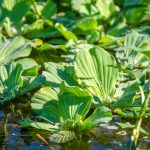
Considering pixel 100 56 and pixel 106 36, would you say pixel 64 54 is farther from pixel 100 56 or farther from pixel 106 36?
pixel 100 56

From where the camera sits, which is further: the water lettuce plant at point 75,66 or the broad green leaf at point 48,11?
the broad green leaf at point 48,11

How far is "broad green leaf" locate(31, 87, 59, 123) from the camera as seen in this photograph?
1.62 meters

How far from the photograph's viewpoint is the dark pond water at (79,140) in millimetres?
1518

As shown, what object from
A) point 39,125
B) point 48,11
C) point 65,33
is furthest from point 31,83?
point 48,11

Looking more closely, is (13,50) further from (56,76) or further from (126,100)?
(126,100)

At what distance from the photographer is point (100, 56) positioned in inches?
72.4

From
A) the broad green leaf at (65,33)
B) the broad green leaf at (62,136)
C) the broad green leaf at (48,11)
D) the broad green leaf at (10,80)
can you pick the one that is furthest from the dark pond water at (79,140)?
the broad green leaf at (48,11)

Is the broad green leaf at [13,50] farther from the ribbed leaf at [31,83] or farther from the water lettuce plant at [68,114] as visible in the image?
the water lettuce plant at [68,114]

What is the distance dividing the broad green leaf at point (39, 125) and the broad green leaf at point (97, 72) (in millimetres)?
255

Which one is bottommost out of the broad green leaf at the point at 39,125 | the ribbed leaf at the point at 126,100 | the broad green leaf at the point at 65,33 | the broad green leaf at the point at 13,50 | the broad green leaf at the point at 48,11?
the broad green leaf at the point at 39,125

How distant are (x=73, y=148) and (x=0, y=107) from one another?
391 millimetres

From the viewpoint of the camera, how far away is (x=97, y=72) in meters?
1.83

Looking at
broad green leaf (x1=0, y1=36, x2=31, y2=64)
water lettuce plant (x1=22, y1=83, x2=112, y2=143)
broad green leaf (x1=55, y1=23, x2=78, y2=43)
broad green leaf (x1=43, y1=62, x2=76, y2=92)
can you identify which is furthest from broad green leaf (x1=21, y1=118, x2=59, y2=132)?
broad green leaf (x1=55, y1=23, x2=78, y2=43)

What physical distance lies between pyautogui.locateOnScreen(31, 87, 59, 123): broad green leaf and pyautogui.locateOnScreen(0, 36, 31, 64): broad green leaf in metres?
0.42
